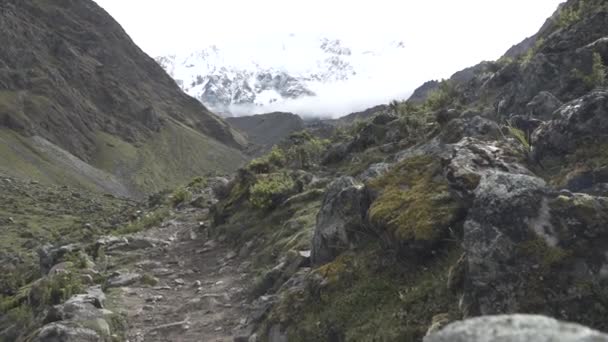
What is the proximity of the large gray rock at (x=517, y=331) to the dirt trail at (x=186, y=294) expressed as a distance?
9.26 m

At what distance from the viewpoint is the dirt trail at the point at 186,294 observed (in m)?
14.4

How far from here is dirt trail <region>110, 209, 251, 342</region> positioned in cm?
1440

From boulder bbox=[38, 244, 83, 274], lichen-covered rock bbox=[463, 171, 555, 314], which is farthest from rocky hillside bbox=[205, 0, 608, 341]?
boulder bbox=[38, 244, 83, 274]

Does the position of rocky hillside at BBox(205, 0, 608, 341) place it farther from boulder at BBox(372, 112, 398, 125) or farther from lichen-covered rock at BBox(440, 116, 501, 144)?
boulder at BBox(372, 112, 398, 125)

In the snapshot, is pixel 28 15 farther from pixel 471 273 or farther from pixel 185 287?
pixel 471 273

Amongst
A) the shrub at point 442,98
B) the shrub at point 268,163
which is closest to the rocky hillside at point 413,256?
the shrub at point 268,163

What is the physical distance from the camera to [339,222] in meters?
12.9

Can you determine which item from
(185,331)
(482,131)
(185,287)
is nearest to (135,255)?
(185,287)

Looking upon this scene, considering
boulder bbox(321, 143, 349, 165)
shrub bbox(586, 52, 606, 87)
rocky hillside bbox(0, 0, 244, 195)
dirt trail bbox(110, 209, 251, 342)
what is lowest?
dirt trail bbox(110, 209, 251, 342)

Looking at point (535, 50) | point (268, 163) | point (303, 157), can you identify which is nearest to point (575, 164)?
point (535, 50)

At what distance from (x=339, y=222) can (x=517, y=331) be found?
30.2ft

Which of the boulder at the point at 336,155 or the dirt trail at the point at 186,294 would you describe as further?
the boulder at the point at 336,155

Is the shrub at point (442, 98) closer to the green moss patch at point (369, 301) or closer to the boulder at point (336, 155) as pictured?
the boulder at point (336, 155)

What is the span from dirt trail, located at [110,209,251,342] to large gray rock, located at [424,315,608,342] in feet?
30.4
